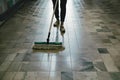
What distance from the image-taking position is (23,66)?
2.24 meters

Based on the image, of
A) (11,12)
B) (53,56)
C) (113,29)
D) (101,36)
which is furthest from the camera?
(11,12)

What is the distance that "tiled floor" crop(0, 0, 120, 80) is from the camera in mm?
2104

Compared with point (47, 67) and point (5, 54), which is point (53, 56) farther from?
point (5, 54)

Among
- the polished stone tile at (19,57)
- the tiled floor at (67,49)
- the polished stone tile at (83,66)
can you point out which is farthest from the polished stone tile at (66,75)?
the polished stone tile at (19,57)

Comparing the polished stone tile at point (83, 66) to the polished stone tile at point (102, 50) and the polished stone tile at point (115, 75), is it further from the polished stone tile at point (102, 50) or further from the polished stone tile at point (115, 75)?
the polished stone tile at point (102, 50)

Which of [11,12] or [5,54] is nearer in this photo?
[5,54]

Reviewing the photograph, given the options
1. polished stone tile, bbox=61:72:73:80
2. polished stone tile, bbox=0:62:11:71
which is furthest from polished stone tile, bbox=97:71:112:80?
polished stone tile, bbox=0:62:11:71

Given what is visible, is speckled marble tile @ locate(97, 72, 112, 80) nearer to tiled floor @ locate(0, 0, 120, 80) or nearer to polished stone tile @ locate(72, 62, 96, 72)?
tiled floor @ locate(0, 0, 120, 80)

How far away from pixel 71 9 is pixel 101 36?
203 cm

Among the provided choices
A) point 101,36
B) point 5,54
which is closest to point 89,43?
point 101,36

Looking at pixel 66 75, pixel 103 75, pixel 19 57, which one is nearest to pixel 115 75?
pixel 103 75

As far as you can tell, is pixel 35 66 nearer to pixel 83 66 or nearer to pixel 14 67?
pixel 14 67

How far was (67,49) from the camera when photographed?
8.80 ft

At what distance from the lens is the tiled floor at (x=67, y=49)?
2.10 m
